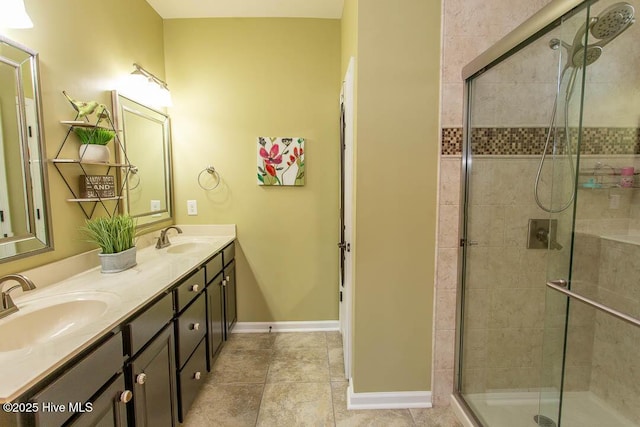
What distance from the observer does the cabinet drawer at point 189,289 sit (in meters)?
1.58

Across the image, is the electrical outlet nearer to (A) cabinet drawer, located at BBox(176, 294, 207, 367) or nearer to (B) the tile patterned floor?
(A) cabinet drawer, located at BBox(176, 294, 207, 367)

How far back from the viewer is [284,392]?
1992 mm

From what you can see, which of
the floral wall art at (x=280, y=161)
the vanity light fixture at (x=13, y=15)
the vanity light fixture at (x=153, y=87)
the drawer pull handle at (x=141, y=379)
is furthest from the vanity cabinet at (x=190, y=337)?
the vanity light fixture at (x=153, y=87)

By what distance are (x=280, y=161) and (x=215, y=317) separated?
135cm

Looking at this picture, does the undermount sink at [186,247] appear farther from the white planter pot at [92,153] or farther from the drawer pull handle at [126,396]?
the drawer pull handle at [126,396]

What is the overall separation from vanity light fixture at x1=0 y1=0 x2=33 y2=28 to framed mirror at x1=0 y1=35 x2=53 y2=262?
2.8 inches

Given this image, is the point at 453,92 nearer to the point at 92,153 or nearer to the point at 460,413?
the point at 460,413

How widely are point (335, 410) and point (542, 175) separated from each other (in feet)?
5.77

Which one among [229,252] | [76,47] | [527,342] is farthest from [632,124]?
[76,47]

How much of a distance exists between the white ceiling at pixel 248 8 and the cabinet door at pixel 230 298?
2073mm

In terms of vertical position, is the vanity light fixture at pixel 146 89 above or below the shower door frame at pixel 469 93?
above

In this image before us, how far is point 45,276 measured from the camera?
143cm

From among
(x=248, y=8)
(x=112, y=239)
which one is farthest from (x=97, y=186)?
(x=248, y=8)

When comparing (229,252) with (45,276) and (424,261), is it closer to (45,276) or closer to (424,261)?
(45,276)
